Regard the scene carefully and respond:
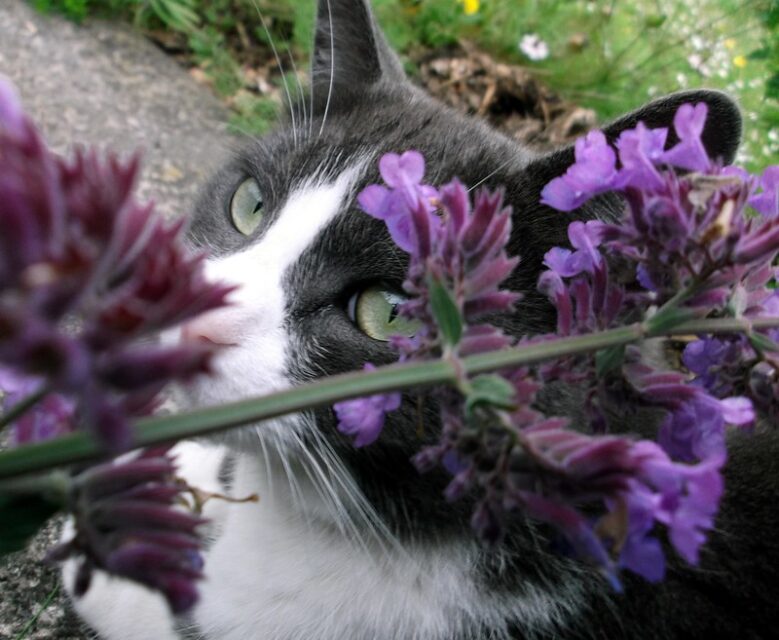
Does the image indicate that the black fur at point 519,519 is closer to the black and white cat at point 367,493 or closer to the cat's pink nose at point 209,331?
the black and white cat at point 367,493

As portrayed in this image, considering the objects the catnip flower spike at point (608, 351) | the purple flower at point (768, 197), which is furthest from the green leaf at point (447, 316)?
the purple flower at point (768, 197)

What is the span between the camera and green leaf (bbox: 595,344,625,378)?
55 cm

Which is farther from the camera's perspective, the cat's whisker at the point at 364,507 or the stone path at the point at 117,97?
the stone path at the point at 117,97

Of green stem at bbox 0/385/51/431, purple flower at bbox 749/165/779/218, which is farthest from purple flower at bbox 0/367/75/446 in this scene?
purple flower at bbox 749/165/779/218

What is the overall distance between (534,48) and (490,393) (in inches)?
124

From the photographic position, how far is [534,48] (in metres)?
3.25

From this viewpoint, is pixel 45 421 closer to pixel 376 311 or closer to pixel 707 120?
pixel 376 311

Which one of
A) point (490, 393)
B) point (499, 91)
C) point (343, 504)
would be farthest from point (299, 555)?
point (499, 91)

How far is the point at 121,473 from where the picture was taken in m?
0.43

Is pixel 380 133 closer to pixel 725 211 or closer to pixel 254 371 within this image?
pixel 254 371

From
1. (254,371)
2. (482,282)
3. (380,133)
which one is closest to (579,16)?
(380,133)

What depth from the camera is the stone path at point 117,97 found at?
7.41ft

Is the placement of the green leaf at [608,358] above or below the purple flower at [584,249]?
below

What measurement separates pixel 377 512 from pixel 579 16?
307cm
